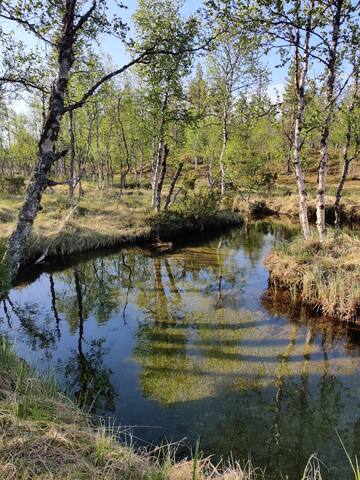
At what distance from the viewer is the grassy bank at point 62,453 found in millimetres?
3658

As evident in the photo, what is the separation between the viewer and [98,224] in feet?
67.4

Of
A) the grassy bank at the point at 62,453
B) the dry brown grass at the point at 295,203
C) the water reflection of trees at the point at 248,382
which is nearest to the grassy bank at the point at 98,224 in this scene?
the water reflection of trees at the point at 248,382

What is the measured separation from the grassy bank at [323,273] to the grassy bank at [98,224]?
9398 mm

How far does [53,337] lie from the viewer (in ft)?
30.8

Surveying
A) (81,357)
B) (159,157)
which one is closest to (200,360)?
(81,357)

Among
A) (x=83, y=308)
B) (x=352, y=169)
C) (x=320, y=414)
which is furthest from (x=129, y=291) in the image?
(x=352, y=169)

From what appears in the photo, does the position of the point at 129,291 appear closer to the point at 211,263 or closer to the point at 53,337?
the point at 53,337

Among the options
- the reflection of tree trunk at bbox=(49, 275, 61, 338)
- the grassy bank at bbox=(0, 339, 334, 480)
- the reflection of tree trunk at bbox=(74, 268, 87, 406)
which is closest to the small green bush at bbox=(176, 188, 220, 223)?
the reflection of tree trunk at bbox=(49, 275, 61, 338)

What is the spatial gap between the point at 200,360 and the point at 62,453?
4.54 meters

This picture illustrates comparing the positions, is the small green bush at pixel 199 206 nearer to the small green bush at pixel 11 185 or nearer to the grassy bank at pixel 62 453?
the small green bush at pixel 11 185

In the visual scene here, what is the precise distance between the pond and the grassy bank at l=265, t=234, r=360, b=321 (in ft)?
2.23

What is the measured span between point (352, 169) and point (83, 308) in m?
54.4

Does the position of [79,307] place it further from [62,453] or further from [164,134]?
[164,134]

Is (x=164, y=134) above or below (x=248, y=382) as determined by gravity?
above
